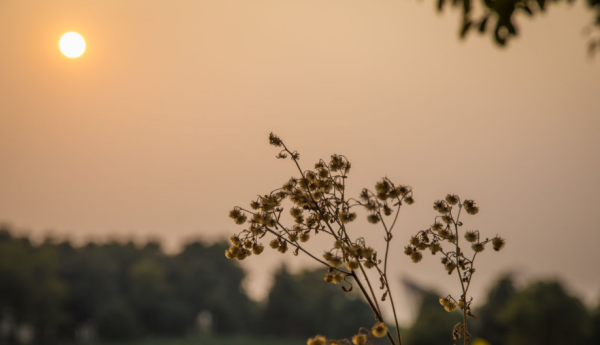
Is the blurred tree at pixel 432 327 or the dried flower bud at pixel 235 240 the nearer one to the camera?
the dried flower bud at pixel 235 240

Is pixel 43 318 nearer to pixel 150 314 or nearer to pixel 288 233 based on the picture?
pixel 150 314

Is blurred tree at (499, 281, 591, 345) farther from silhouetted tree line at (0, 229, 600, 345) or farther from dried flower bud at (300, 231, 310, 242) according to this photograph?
dried flower bud at (300, 231, 310, 242)

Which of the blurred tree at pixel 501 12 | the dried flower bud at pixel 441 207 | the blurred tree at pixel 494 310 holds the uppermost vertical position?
the blurred tree at pixel 494 310

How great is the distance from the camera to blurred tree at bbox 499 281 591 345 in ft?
76.7

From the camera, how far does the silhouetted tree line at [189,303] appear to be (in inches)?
960

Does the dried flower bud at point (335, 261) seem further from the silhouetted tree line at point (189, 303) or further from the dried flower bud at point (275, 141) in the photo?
the silhouetted tree line at point (189, 303)

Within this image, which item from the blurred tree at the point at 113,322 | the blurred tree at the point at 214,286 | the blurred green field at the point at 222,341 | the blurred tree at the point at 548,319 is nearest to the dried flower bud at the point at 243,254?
the blurred tree at the point at 548,319

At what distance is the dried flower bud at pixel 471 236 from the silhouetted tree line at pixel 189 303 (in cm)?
2524

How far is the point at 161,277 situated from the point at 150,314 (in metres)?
3.59

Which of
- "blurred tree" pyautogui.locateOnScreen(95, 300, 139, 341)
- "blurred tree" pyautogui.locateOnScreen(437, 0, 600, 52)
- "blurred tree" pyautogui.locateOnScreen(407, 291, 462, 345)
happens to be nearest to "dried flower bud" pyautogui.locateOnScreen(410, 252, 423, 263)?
"blurred tree" pyautogui.locateOnScreen(437, 0, 600, 52)

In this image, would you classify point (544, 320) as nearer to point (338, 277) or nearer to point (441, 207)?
point (441, 207)

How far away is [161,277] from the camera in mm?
44125

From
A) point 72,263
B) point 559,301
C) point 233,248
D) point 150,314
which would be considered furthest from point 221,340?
point 233,248

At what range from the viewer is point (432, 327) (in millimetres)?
27484
